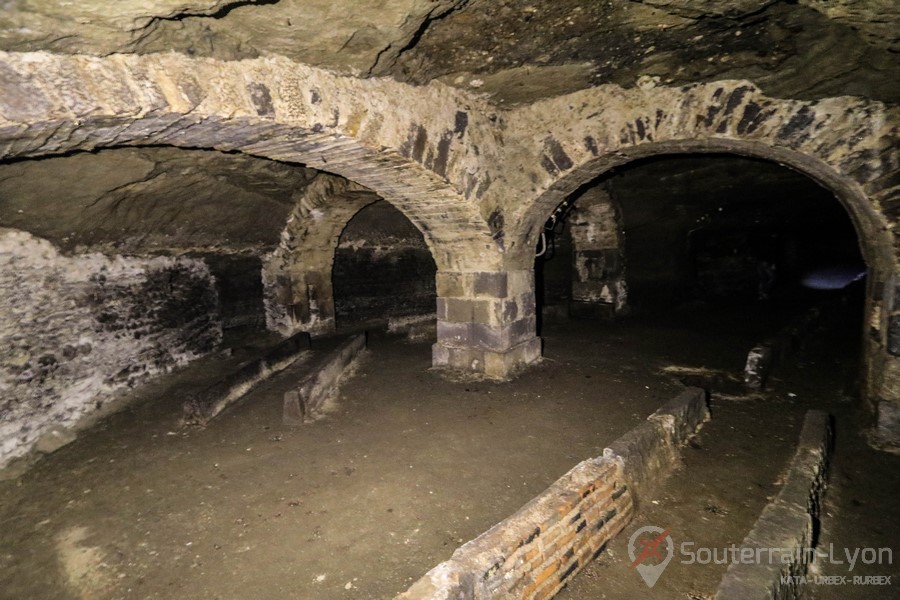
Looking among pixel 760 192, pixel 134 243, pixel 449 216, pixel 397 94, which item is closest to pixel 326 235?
pixel 134 243

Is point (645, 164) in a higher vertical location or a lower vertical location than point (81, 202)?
higher

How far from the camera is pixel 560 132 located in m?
4.46

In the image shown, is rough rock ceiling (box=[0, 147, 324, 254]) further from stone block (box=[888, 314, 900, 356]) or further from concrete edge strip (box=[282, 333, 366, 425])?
stone block (box=[888, 314, 900, 356])

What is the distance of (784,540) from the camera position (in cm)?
226

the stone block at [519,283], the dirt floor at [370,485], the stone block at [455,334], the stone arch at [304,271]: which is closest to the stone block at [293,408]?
the dirt floor at [370,485]

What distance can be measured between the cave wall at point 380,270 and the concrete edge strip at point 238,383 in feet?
8.12

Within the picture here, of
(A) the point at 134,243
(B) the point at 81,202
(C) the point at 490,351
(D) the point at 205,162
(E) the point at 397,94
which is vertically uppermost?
(E) the point at 397,94

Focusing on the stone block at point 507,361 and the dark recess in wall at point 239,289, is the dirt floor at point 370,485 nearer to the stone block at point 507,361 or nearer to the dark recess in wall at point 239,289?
the stone block at point 507,361

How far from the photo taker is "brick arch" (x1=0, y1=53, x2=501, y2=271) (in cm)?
213

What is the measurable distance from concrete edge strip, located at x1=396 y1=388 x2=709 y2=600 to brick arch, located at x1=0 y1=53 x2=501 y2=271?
2713 mm

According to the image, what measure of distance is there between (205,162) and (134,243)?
5.79 ft

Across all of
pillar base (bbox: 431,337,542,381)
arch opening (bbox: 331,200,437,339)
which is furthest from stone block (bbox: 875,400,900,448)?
arch opening (bbox: 331,200,437,339)

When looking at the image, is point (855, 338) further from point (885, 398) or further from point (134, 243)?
point (134, 243)

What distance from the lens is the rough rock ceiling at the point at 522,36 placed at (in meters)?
2.06
